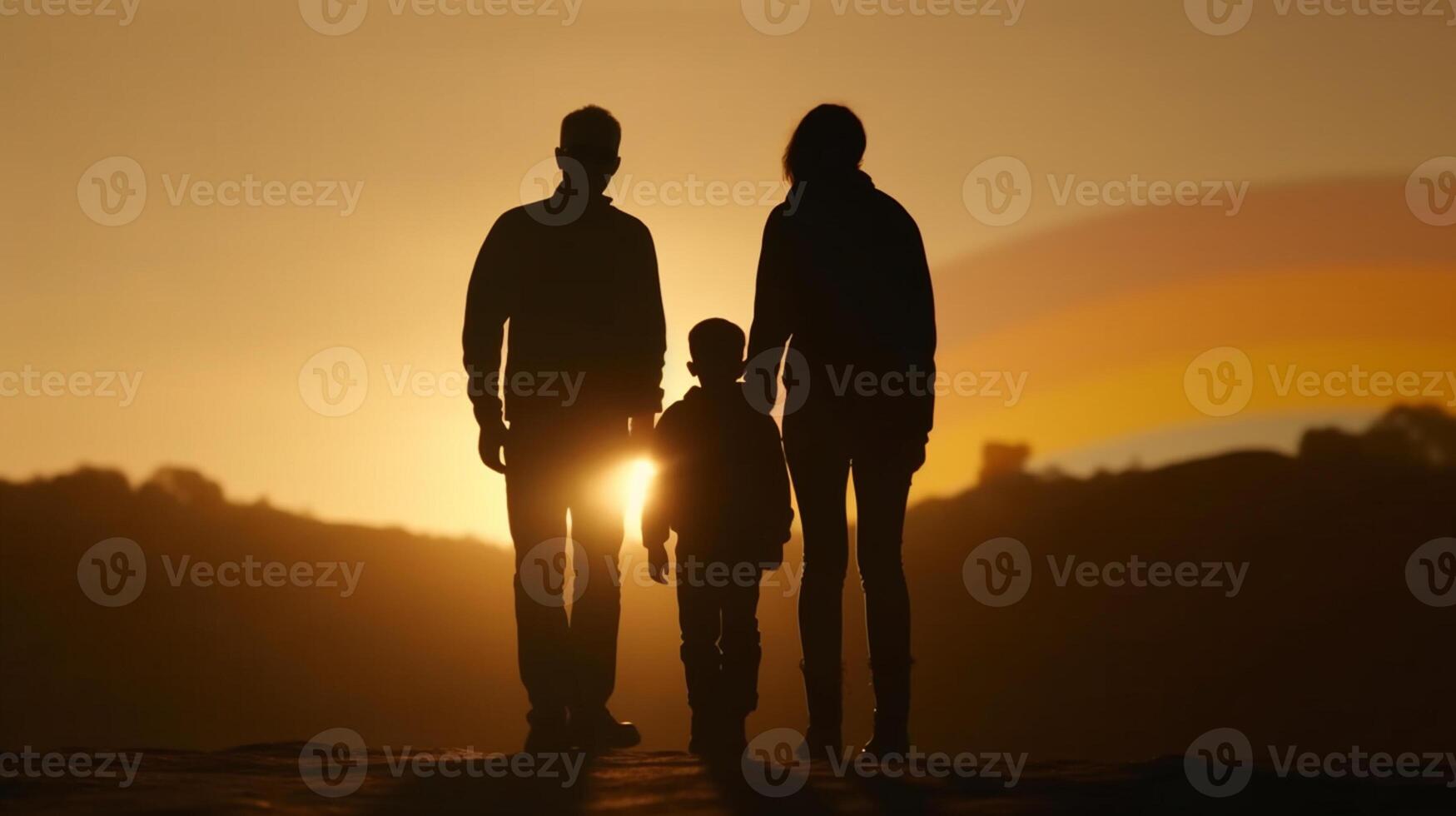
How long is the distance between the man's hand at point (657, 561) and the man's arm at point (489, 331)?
0.93 meters

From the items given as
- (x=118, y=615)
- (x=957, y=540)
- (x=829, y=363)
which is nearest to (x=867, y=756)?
(x=829, y=363)

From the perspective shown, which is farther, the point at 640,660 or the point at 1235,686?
the point at 640,660

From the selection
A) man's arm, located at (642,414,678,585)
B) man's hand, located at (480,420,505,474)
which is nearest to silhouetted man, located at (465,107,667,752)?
man's hand, located at (480,420,505,474)

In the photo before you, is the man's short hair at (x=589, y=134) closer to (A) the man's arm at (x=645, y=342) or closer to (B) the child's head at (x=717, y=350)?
(A) the man's arm at (x=645, y=342)

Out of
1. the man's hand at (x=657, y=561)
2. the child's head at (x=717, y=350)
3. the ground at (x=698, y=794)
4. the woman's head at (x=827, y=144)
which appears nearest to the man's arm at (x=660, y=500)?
the man's hand at (x=657, y=561)

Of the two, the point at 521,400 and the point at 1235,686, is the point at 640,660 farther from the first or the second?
the point at 521,400

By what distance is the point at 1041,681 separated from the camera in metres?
135

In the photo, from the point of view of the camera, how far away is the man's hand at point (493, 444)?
24.2ft

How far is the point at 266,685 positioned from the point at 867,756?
181 meters

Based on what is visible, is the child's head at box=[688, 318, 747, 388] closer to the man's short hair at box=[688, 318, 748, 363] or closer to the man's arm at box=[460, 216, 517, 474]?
the man's short hair at box=[688, 318, 748, 363]

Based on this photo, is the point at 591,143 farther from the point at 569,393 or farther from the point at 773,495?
the point at 773,495

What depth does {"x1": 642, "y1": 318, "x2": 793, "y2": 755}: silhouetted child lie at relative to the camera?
305 inches

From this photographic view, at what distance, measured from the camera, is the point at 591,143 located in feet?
24.6

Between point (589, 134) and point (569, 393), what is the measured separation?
1.25 metres
